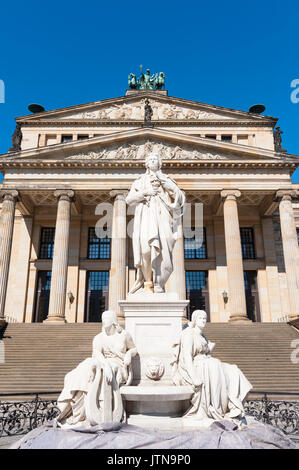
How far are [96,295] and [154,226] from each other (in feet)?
90.0

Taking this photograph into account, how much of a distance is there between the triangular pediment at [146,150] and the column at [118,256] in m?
3.65

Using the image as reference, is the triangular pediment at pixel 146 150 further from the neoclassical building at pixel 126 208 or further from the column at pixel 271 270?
the column at pixel 271 270

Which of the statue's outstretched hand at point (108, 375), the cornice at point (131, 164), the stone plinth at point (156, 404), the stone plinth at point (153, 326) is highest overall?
the cornice at point (131, 164)

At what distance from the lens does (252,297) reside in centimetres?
3281

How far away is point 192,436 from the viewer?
391cm

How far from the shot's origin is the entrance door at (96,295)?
3206 cm

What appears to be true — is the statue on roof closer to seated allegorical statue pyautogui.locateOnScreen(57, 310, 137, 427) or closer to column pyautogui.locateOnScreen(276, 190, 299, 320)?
column pyautogui.locateOnScreen(276, 190, 299, 320)

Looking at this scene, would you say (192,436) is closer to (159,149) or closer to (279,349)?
(279,349)

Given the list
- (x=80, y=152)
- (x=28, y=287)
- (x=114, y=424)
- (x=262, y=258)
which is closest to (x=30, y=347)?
(x=28, y=287)

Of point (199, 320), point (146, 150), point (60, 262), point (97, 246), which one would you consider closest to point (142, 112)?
point (146, 150)

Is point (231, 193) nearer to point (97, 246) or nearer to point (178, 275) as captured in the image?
point (178, 275)

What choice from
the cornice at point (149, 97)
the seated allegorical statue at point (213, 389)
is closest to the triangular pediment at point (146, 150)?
the cornice at point (149, 97)

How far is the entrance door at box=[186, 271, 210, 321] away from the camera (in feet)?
106

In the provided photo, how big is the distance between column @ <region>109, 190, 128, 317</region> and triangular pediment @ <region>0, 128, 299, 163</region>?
12.0 feet
